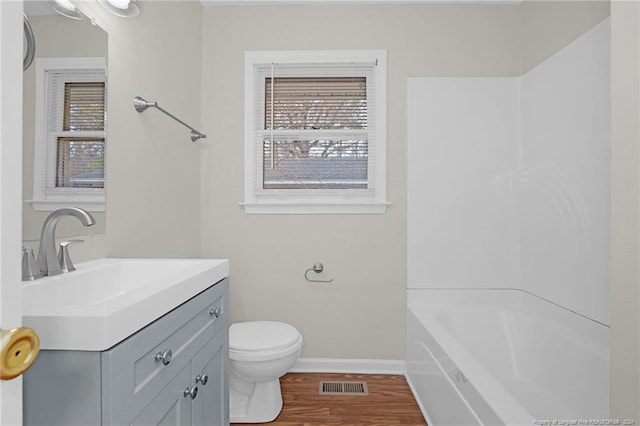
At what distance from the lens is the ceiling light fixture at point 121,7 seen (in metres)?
1.44

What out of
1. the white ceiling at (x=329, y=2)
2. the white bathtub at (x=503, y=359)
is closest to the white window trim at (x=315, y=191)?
the white ceiling at (x=329, y=2)

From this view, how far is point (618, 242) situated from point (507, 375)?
4.80 ft

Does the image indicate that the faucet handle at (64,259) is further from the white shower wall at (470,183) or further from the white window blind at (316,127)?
the white shower wall at (470,183)

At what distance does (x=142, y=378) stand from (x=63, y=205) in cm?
71

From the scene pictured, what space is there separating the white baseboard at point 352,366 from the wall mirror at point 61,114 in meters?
1.58

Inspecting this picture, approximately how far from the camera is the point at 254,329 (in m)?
2.04

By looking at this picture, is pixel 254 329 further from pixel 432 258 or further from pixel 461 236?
pixel 461 236

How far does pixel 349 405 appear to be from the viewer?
2.05 meters

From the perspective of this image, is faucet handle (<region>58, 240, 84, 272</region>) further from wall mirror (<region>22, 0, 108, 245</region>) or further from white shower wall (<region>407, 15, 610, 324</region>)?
white shower wall (<region>407, 15, 610, 324</region>)

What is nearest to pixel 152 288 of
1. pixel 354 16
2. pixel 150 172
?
pixel 150 172

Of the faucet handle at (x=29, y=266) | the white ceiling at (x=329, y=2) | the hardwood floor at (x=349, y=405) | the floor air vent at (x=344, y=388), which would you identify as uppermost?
the white ceiling at (x=329, y=2)

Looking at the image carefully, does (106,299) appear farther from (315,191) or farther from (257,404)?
(315,191)

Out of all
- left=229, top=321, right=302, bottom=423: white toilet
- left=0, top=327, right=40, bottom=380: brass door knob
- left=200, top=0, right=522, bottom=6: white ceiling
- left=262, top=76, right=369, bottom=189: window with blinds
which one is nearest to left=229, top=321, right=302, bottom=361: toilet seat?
left=229, top=321, right=302, bottom=423: white toilet

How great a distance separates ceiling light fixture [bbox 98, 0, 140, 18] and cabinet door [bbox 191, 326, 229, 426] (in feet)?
4.37
